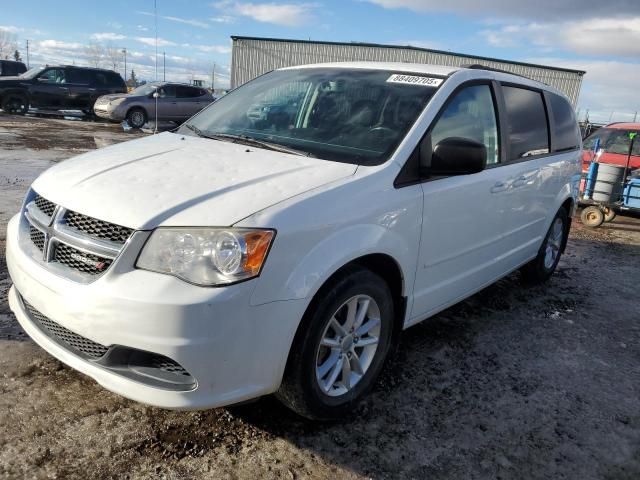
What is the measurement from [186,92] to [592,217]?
14145 millimetres

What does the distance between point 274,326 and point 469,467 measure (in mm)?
1160

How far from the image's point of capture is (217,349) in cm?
205

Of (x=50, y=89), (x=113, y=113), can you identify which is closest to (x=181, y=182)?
(x=113, y=113)

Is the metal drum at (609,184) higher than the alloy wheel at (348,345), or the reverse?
the metal drum at (609,184)

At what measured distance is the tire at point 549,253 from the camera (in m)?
4.97

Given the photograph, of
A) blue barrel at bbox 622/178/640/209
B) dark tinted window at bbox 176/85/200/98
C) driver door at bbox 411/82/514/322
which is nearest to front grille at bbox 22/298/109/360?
driver door at bbox 411/82/514/322

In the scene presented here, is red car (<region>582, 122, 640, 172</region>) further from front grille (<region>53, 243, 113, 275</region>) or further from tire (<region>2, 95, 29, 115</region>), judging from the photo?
tire (<region>2, 95, 29, 115</region>)

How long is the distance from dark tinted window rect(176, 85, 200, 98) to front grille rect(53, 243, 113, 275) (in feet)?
→ 55.7

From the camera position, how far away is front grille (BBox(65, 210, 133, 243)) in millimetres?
2174

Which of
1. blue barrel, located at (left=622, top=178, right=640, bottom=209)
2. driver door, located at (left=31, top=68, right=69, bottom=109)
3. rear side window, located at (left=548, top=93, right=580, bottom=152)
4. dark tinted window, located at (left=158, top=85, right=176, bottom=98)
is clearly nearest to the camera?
rear side window, located at (left=548, top=93, right=580, bottom=152)

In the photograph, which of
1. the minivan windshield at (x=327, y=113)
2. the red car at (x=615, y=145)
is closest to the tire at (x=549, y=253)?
the minivan windshield at (x=327, y=113)

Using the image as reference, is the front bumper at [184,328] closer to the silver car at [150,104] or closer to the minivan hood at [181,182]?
the minivan hood at [181,182]

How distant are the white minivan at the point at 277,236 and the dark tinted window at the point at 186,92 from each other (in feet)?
51.0

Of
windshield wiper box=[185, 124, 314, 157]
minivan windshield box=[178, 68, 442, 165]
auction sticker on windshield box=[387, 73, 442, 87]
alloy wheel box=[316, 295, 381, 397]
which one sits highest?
auction sticker on windshield box=[387, 73, 442, 87]
